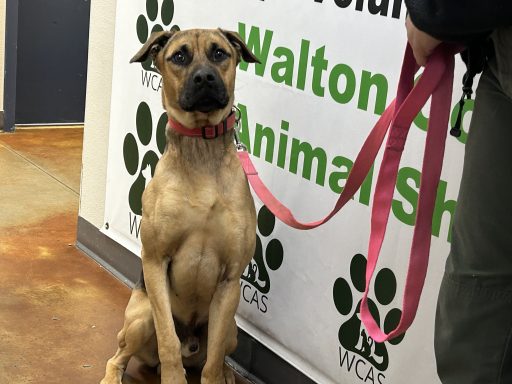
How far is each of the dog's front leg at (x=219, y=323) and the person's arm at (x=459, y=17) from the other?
1.65 metres

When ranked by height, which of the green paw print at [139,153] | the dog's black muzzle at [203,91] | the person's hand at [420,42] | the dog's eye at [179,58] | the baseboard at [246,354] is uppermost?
the person's hand at [420,42]

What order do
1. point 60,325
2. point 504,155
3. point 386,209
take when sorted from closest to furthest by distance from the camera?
1. point 504,155
2. point 386,209
3. point 60,325

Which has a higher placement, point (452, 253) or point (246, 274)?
point (452, 253)

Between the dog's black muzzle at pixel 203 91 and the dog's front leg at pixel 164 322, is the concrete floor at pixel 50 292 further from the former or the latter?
the dog's black muzzle at pixel 203 91

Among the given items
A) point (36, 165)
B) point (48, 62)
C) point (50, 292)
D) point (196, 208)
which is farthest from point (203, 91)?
point (48, 62)

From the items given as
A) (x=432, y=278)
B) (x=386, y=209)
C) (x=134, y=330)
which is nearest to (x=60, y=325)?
(x=134, y=330)

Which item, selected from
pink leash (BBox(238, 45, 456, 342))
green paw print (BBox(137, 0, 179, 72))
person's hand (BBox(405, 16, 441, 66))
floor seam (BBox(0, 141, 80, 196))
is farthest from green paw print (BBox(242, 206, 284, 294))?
floor seam (BBox(0, 141, 80, 196))

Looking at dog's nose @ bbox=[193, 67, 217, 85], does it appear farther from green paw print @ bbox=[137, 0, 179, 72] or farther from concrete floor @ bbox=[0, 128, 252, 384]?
concrete floor @ bbox=[0, 128, 252, 384]

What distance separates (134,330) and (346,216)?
2.97 ft

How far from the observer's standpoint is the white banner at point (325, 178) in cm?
281

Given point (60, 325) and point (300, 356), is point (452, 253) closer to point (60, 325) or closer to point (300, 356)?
point (300, 356)

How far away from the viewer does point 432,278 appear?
276cm

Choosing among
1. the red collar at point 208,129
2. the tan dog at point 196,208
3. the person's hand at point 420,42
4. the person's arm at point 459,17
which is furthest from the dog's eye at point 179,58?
the person's arm at point 459,17

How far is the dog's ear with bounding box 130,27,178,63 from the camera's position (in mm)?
3123
